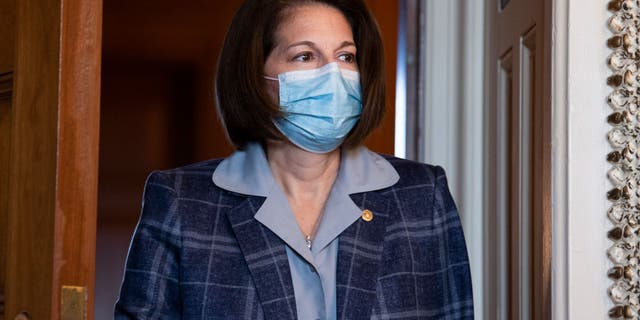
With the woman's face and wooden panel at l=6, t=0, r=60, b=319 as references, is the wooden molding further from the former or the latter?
the woman's face

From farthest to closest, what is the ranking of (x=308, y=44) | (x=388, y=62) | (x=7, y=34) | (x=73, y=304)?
(x=388, y=62) < (x=308, y=44) < (x=7, y=34) < (x=73, y=304)

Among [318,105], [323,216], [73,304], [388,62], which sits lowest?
[73,304]

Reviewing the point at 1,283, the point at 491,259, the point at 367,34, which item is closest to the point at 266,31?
the point at 367,34

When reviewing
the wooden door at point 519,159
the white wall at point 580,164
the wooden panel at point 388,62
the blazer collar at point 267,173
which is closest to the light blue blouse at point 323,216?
the blazer collar at point 267,173

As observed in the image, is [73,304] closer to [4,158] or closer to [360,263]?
[4,158]

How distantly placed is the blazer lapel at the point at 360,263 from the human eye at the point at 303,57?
0.28 m

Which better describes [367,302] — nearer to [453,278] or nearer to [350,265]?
[350,265]

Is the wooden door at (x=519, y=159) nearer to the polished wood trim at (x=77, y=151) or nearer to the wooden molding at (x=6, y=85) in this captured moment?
the polished wood trim at (x=77, y=151)

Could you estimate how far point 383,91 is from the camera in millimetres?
2168

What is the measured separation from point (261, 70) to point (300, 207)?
0.28 m

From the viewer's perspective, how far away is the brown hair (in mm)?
2115

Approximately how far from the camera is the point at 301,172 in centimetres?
213

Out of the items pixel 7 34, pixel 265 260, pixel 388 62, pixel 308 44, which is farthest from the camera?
pixel 388 62

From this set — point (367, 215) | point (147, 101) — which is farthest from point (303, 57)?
point (147, 101)
